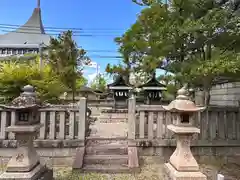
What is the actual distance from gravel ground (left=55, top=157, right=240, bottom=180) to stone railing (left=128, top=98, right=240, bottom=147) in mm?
487

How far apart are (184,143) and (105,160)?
1.91 metres

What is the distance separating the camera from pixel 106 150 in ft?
16.0

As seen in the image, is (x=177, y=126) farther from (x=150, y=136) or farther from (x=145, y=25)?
(x=145, y=25)

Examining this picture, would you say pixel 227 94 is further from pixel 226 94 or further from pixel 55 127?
pixel 55 127

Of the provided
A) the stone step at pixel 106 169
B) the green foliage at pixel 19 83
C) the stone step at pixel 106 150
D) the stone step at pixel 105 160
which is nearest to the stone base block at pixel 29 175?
the stone step at pixel 106 169

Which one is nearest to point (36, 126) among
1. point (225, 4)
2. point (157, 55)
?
point (157, 55)

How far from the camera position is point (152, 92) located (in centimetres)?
1265

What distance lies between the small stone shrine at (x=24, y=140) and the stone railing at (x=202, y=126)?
2.31 meters

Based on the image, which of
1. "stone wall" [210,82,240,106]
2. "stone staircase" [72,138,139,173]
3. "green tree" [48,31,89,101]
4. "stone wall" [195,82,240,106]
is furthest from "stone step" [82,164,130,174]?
"green tree" [48,31,89,101]

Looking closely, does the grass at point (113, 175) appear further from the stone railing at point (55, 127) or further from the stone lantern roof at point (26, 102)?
the stone lantern roof at point (26, 102)

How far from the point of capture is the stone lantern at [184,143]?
132 inches

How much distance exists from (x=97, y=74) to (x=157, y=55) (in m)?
34.9

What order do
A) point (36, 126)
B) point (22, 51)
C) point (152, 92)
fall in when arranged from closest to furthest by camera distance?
1. point (36, 126)
2. point (152, 92)
3. point (22, 51)

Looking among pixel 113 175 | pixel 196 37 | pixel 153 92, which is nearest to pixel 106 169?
pixel 113 175
